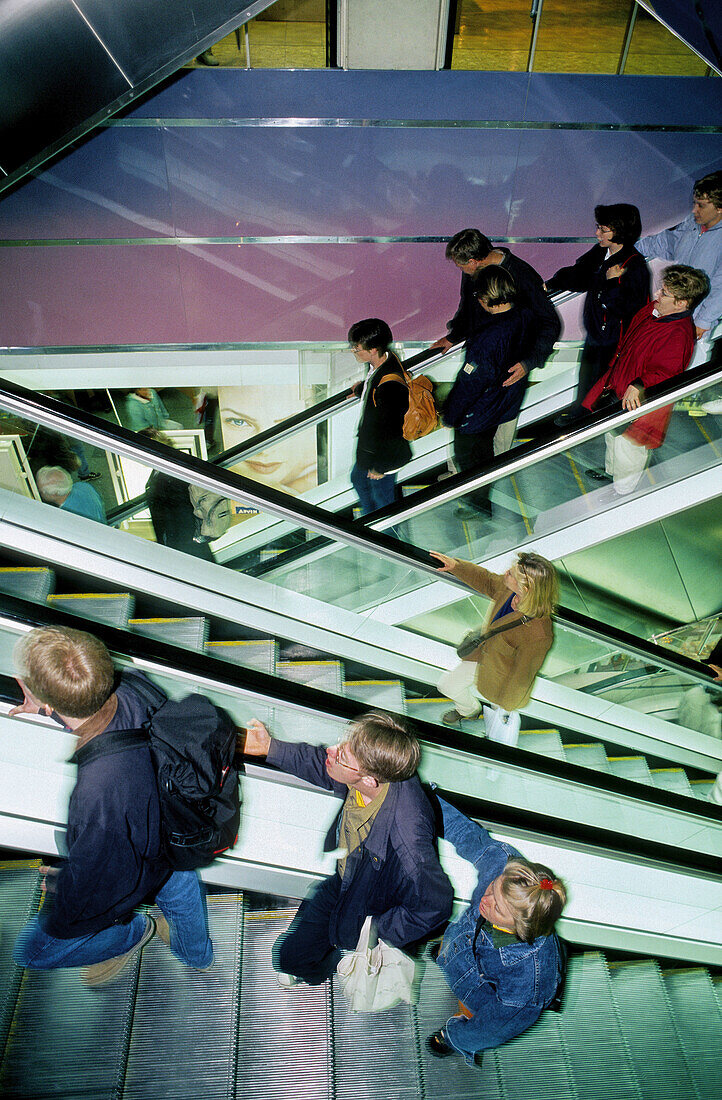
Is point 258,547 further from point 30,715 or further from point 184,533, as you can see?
point 30,715

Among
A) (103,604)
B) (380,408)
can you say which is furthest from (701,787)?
(103,604)

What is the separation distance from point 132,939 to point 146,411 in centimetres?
527

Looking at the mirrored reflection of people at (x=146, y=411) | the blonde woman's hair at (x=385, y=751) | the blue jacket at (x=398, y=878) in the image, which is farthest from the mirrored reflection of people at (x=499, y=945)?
the mirrored reflection of people at (x=146, y=411)

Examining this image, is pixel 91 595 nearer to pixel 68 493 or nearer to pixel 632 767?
pixel 68 493

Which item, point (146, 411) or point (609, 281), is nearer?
point (609, 281)

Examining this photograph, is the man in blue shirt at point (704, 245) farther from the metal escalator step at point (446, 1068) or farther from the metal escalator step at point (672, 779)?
the metal escalator step at point (446, 1068)

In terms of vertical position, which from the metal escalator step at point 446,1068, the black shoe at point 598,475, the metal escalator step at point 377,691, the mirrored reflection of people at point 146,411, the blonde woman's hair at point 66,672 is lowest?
the metal escalator step at point 446,1068

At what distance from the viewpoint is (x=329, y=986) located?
3043mm

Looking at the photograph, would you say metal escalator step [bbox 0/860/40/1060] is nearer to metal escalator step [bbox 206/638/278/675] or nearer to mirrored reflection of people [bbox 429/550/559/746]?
metal escalator step [bbox 206/638/278/675]

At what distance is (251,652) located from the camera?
154 inches

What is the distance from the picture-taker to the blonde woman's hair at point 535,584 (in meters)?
3.40

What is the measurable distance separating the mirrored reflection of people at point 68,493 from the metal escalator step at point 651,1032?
11.6 ft

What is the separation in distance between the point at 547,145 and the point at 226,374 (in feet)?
11.0

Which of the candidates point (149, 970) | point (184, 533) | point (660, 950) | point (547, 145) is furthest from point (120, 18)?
point (660, 950)
